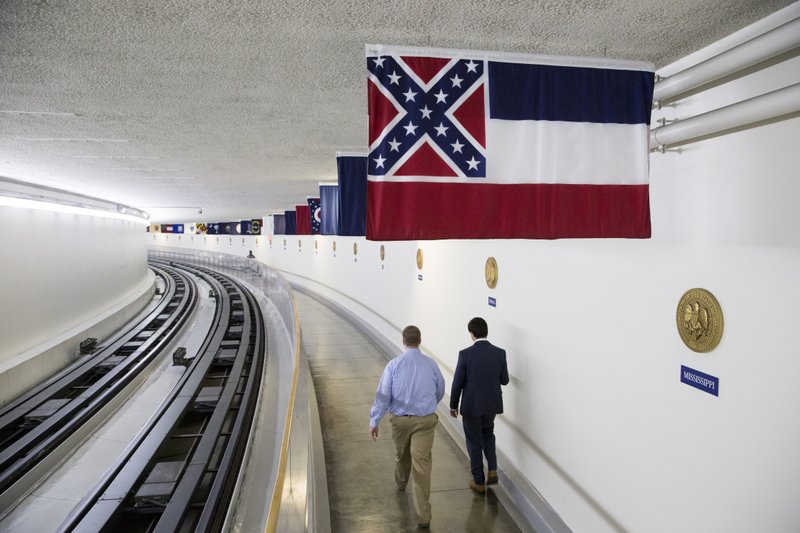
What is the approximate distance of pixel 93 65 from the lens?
3.52m

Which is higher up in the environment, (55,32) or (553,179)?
(55,32)

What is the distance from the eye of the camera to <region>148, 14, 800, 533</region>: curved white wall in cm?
256

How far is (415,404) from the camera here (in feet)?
16.4

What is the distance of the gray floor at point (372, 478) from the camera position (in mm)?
5035

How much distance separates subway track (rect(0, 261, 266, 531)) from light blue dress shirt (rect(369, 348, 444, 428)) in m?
2.16

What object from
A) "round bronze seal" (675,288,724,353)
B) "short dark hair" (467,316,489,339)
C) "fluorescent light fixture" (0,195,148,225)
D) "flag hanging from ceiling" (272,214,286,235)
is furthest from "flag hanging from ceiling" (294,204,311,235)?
"round bronze seal" (675,288,724,353)

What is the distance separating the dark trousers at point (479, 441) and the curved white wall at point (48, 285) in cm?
796

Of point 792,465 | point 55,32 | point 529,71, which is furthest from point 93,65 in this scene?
point 792,465

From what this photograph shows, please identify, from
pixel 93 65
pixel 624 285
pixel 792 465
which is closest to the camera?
pixel 792 465

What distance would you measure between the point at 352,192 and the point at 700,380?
221 inches

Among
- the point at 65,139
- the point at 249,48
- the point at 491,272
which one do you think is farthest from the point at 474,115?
the point at 65,139

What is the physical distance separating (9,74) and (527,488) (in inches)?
226

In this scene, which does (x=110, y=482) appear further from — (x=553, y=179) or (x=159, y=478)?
(x=553, y=179)

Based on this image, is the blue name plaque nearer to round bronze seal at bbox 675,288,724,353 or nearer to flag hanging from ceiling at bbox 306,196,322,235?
round bronze seal at bbox 675,288,724,353
